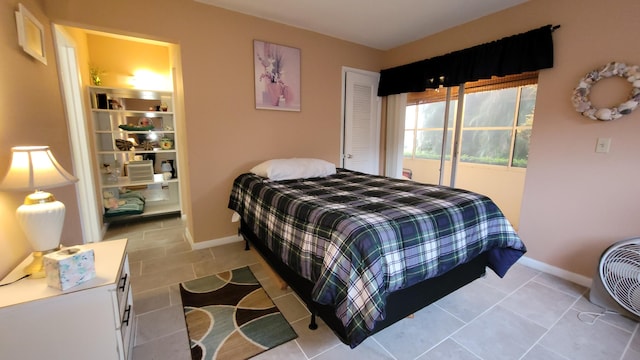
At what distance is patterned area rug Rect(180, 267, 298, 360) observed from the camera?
1588mm

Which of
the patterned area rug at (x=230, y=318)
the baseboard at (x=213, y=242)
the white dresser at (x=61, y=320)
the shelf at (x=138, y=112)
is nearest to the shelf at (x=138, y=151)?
the shelf at (x=138, y=112)

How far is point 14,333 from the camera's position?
103cm

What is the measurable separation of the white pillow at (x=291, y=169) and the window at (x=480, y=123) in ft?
5.62

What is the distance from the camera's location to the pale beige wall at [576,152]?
80.7 inches

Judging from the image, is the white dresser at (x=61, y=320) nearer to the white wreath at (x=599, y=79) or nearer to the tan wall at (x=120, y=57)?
the tan wall at (x=120, y=57)

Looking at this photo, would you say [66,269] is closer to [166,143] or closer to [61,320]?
[61,320]

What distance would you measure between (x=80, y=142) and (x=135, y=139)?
0.84 metres

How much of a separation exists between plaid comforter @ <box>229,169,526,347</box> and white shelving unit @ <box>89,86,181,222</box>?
7.06 ft

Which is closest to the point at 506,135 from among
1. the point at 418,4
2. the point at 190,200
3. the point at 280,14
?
the point at 418,4

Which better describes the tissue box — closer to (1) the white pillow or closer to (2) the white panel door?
(1) the white pillow

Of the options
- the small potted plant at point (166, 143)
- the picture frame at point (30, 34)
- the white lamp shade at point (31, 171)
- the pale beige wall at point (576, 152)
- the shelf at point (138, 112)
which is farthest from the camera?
the small potted plant at point (166, 143)

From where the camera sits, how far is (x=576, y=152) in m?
2.29

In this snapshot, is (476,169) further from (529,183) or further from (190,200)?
(190,200)

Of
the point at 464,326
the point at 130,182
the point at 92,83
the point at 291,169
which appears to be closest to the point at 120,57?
the point at 92,83
